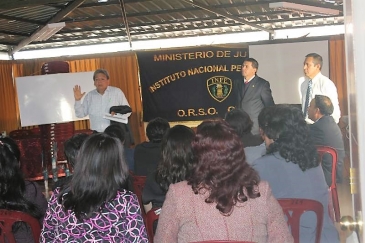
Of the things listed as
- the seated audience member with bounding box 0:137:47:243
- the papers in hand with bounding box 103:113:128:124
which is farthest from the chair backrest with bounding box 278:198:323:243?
the papers in hand with bounding box 103:113:128:124

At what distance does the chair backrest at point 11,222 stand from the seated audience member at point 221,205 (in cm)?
84

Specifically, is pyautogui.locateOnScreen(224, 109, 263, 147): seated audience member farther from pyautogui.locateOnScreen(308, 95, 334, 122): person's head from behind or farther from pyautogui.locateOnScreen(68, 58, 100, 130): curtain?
pyautogui.locateOnScreen(68, 58, 100, 130): curtain

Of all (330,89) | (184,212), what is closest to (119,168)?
(184,212)

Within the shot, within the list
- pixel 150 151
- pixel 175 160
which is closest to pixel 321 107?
pixel 150 151

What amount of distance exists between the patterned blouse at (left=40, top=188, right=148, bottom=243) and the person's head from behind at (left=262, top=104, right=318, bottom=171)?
3.18 ft

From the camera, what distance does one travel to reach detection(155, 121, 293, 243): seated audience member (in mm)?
1886

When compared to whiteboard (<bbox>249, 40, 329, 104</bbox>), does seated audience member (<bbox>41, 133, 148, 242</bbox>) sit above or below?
below

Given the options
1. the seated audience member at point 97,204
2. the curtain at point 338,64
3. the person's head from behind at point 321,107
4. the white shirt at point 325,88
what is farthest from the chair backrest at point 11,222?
the curtain at point 338,64

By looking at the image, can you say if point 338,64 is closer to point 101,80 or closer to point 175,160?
point 101,80

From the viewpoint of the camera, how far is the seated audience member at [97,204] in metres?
2.10

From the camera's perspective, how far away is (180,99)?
362 inches

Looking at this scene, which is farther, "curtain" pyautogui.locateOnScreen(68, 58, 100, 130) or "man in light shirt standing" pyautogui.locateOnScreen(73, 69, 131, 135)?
"curtain" pyautogui.locateOnScreen(68, 58, 100, 130)

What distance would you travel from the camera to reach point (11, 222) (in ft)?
8.07

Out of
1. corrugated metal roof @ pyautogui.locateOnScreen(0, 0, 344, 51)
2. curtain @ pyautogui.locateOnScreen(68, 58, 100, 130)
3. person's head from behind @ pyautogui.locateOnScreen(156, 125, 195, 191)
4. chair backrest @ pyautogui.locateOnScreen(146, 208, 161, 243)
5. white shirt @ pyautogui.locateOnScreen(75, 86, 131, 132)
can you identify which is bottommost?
chair backrest @ pyautogui.locateOnScreen(146, 208, 161, 243)
